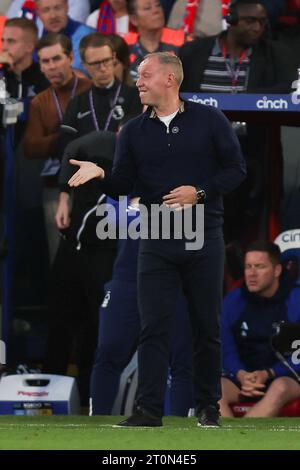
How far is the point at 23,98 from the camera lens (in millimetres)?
10734

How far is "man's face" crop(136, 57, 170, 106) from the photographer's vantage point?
775cm

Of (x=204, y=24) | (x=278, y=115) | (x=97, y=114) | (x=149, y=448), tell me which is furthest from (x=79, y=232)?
(x=149, y=448)

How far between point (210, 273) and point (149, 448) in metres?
1.31

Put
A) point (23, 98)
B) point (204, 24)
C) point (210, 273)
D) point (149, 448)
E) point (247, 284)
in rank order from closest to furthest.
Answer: point (149, 448) < point (210, 273) < point (247, 284) < point (23, 98) < point (204, 24)

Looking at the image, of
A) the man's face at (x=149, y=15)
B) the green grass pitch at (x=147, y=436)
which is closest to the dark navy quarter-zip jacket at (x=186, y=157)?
the green grass pitch at (x=147, y=436)

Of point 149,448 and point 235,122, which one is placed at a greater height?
point 235,122

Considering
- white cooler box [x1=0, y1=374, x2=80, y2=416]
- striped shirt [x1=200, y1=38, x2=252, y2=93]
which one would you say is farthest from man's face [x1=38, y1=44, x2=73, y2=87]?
white cooler box [x1=0, y1=374, x2=80, y2=416]

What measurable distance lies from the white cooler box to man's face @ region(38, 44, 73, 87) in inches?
86.2

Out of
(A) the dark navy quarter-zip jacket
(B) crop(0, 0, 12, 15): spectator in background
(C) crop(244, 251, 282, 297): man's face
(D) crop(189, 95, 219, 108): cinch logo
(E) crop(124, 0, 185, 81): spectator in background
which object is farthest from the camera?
(B) crop(0, 0, 12, 15): spectator in background

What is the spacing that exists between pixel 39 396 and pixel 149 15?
308 centimetres

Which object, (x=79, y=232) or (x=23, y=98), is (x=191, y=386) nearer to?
(x=79, y=232)

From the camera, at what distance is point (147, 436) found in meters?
7.30

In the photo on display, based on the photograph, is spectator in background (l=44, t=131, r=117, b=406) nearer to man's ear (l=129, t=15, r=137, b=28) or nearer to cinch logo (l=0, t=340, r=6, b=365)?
cinch logo (l=0, t=340, r=6, b=365)

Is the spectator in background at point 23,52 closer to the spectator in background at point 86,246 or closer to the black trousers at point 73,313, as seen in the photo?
the spectator in background at point 86,246
